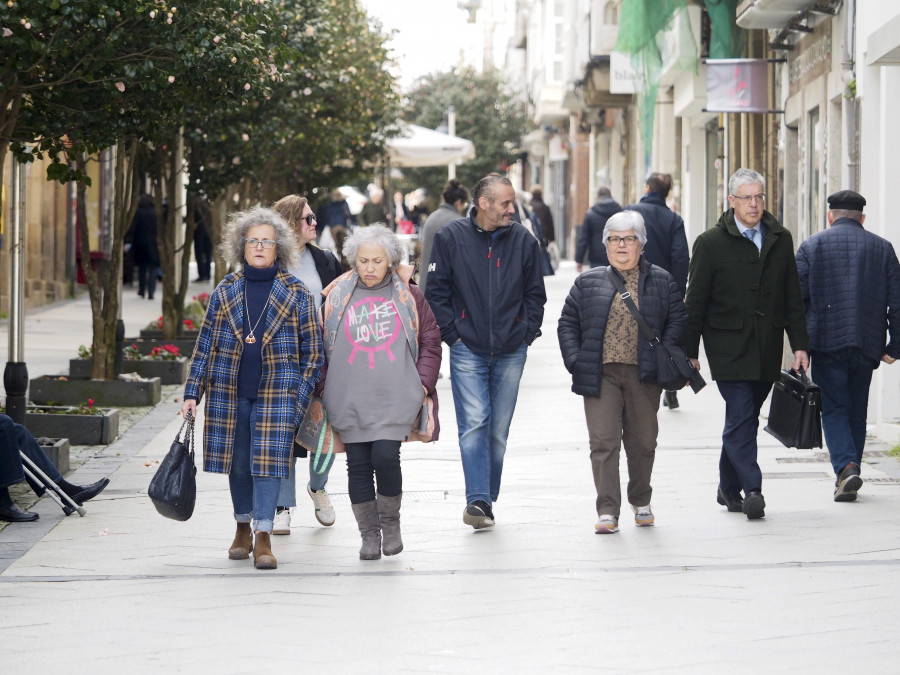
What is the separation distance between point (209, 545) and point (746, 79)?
35.5 ft

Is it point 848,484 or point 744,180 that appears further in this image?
point 848,484

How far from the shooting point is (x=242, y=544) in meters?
7.56

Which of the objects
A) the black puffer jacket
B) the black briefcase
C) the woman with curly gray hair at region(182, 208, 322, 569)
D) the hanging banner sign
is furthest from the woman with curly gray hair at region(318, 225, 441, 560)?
the hanging banner sign

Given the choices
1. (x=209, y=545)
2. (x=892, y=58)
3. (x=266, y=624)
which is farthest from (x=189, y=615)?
(x=892, y=58)

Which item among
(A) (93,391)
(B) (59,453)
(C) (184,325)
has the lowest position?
(B) (59,453)

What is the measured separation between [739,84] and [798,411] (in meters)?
9.15

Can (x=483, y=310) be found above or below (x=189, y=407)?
above

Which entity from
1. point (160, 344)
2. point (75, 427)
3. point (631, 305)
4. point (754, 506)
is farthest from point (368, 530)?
point (160, 344)

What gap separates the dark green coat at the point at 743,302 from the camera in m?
8.45

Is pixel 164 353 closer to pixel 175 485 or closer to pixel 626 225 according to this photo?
pixel 626 225

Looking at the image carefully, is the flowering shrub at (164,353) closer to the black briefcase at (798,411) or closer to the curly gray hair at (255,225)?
the black briefcase at (798,411)

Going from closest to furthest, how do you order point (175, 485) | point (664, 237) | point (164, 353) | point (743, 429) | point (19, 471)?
point (175, 485) → point (19, 471) → point (743, 429) → point (664, 237) → point (164, 353)

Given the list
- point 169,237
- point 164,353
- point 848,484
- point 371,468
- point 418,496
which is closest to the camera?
point 371,468

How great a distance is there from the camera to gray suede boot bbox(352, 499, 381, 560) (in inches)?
297
